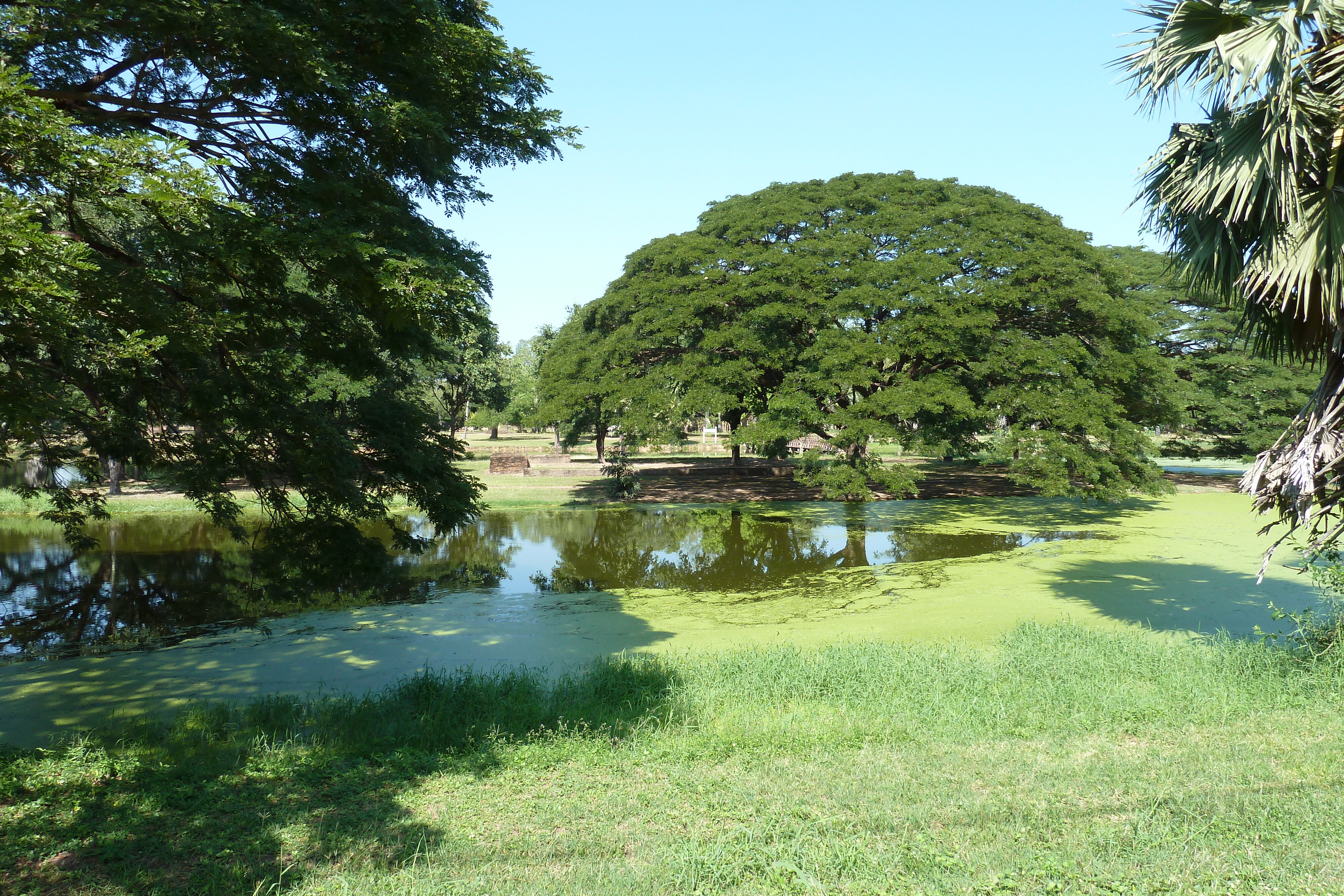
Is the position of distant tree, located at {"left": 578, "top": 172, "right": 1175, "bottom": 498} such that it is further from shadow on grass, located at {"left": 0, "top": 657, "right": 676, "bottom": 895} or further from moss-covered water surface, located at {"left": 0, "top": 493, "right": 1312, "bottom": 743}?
shadow on grass, located at {"left": 0, "top": 657, "right": 676, "bottom": 895}

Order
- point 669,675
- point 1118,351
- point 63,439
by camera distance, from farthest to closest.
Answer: point 1118,351
point 63,439
point 669,675

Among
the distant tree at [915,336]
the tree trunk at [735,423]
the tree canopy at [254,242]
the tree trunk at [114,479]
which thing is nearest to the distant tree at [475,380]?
the tree trunk at [114,479]

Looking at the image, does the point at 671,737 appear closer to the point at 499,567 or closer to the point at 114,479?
the point at 499,567

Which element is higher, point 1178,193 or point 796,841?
point 1178,193

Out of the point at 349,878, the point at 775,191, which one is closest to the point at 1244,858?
the point at 349,878

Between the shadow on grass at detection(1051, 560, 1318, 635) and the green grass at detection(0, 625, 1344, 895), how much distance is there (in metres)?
2.38

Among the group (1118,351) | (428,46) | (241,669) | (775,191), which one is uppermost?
(775,191)

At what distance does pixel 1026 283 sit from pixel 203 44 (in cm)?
1764

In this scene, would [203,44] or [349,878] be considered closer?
[349,878]

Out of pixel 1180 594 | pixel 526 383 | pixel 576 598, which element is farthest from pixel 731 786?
pixel 526 383

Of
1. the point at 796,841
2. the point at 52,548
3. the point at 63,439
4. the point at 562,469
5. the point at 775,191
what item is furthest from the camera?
the point at 562,469

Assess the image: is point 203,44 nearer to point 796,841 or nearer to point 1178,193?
point 796,841

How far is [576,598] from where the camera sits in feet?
37.2

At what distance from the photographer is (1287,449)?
658 centimetres
